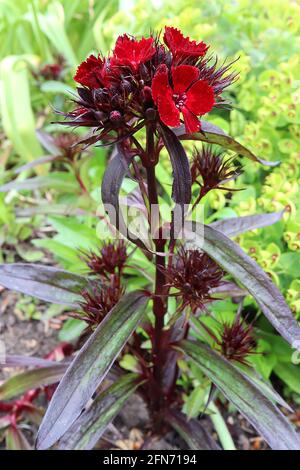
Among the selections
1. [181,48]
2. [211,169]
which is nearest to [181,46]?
[181,48]

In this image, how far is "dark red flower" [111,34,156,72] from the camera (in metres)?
0.73

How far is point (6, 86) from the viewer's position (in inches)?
80.8

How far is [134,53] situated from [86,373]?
0.51m

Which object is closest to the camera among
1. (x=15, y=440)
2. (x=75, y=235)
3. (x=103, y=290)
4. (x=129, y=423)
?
(x=103, y=290)

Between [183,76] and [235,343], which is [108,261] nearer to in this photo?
[235,343]

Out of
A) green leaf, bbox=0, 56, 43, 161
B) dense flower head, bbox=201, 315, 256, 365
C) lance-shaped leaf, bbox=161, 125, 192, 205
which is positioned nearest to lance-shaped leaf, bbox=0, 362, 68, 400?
dense flower head, bbox=201, 315, 256, 365

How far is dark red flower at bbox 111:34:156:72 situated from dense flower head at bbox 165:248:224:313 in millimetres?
363

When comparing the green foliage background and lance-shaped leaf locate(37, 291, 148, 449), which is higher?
the green foliage background

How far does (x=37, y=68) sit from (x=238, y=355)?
1619 millimetres

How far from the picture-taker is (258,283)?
85 centimetres

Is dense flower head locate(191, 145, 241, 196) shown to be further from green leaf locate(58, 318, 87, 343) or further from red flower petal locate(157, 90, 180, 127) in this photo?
green leaf locate(58, 318, 87, 343)

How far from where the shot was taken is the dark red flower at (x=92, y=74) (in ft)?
2.42

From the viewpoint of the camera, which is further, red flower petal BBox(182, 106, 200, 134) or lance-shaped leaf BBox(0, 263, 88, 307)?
lance-shaped leaf BBox(0, 263, 88, 307)
